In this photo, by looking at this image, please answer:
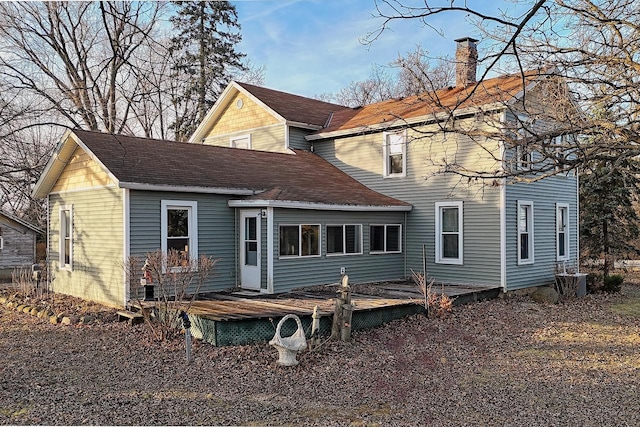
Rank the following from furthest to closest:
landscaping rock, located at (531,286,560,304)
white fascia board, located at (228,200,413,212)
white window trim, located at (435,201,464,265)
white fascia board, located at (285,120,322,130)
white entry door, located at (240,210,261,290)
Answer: white fascia board, located at (285,120,322,130) < white window trim, located at (435,201,464,265) < landscaping rock, located at (531,286,560,304) < white entry door, located at (240,210,261,290) < white fascia board, located at (228,200,413,212)

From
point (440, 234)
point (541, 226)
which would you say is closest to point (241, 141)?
point (440, 234)

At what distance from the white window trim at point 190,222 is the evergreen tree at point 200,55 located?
17.7 m

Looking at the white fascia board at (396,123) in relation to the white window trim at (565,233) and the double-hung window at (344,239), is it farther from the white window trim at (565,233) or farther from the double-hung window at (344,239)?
the white window trim at (565,233)

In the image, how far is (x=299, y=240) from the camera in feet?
45.7

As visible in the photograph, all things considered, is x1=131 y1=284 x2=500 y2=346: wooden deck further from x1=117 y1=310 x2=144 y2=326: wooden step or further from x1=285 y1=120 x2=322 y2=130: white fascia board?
x1=285 y1=120 x2=322 y2=130: white fascia board

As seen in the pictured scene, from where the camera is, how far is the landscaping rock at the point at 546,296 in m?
14.2

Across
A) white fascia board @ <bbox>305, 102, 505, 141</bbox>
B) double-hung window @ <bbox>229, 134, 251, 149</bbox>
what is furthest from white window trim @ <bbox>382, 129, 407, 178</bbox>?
double-hung window @ <bbox>229, 134, 251, 149</bbox>

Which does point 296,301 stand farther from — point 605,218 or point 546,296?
point 605,218

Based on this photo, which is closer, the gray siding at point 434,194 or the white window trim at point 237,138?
the gray siding at point 434,194

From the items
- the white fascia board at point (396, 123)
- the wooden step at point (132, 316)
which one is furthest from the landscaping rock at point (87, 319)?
the white fascia board at point (396, 123)

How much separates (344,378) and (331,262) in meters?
7.10

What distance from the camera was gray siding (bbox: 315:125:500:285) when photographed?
1468 centimetres

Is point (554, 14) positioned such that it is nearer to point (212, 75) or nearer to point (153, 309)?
point (153, 309)

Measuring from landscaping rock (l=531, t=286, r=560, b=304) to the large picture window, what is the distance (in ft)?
19.2
